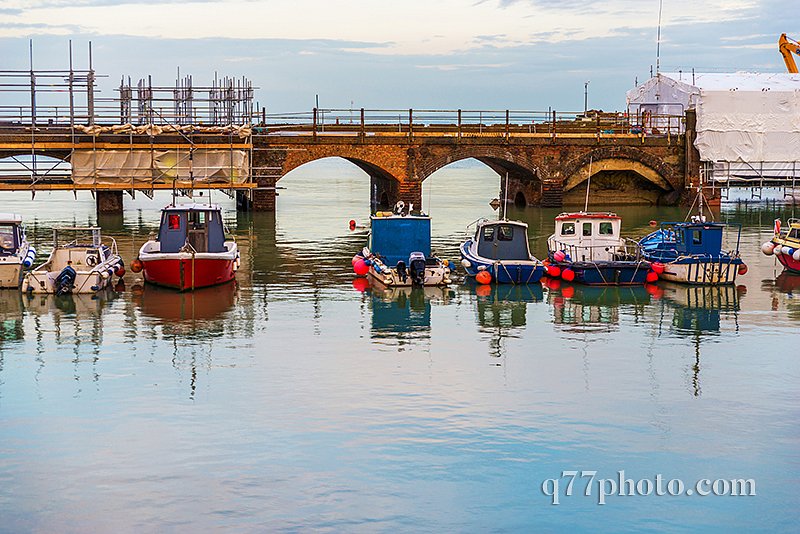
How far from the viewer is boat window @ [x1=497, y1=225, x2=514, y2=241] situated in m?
36.0

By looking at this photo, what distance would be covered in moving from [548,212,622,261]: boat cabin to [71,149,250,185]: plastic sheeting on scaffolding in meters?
19.4

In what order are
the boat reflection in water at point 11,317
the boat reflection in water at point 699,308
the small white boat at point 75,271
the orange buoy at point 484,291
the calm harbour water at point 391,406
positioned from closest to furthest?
the calm harbour water at point 391,406 < the boat reflection in water at point 11,317 < the boat reflection in water at point 699,308 < the small white boat at point 75,271 < the orange buoy at point 484,291

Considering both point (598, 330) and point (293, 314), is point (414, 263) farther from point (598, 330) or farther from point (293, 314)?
point (598, 330)

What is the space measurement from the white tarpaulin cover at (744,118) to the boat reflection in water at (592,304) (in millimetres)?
31936

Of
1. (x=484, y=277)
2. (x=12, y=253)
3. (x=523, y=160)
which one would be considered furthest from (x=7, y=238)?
(x=523, y=160)

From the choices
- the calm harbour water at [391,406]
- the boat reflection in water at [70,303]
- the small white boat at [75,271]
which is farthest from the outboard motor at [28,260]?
the boat reflection in water at [70,303]

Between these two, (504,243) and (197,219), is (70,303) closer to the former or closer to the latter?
(197,219)

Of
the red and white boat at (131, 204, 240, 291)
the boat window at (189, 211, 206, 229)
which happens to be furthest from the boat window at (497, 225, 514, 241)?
the boat window at (189, 211, 206, 229)

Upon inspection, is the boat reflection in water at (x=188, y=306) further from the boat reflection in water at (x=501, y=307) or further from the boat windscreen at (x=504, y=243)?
the boat windscreen at (x=504, y=243)

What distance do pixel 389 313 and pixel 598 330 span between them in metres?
5.83

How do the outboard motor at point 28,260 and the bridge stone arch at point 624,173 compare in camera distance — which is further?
the bridge stone arch at point 624,173

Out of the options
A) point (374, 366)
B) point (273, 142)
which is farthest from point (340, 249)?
point (374, 366)

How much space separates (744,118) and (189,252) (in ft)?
139

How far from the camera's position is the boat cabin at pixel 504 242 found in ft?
118
